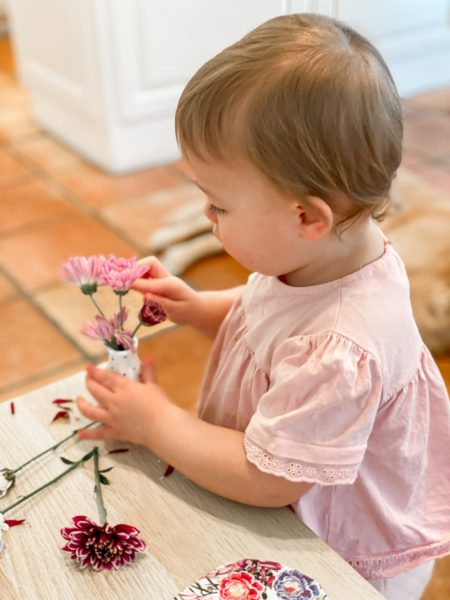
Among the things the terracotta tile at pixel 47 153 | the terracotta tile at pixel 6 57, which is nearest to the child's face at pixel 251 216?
the terracotta tile at pixel 47 153

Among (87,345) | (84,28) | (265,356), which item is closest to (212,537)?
Answer: (265,356)

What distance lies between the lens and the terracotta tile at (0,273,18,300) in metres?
1.79

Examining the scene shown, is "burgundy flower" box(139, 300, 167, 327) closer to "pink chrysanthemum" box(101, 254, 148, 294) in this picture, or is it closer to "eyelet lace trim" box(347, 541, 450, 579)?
"pink chrysanthemum" box(101, 254, 148, 294)

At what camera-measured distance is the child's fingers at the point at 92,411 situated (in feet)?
2.38

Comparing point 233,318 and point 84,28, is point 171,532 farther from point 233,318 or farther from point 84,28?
point 84,28

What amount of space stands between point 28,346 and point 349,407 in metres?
1.13

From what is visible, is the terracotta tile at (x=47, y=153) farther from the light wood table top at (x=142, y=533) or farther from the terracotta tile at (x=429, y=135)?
the light wood table top at (x=142, y=533)

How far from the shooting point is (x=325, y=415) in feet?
2.02

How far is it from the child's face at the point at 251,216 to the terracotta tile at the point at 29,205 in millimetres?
1534

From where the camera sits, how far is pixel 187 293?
835mm

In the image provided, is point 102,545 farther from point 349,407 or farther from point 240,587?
point 349,407

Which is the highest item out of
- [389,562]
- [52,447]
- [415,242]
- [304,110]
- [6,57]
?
[304,110]

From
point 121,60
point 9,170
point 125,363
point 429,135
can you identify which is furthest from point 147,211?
point 125,363

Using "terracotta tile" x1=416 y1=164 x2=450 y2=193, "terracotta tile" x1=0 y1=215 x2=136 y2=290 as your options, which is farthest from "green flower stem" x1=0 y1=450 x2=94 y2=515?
"terracotta tile" x1=416 y1=164 x2=450 y2=193
